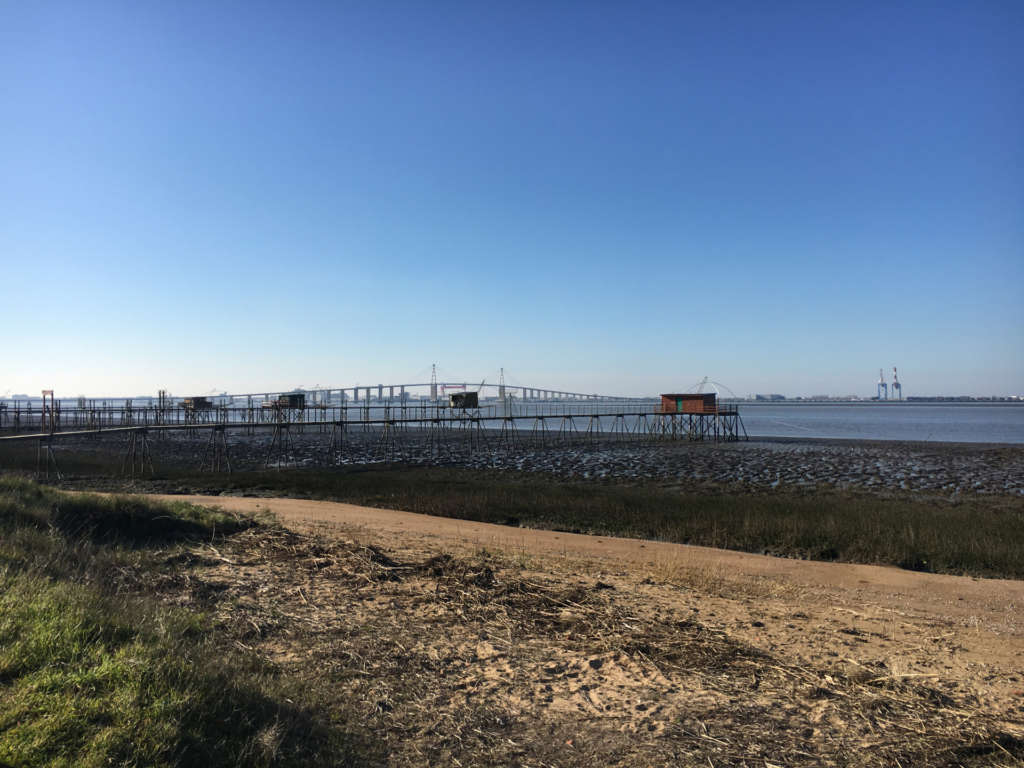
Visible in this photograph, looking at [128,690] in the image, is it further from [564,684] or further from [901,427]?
[901,427]

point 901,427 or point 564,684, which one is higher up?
point 564,684

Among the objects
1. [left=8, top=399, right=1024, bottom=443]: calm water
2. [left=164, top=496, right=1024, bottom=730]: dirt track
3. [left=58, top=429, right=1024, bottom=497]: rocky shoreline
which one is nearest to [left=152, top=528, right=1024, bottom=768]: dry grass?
[left=164, top=496, right=1024, bottom=730]: dirt track

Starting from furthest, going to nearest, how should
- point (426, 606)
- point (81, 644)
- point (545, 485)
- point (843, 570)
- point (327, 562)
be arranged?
point (545, 485) → point (843, 570) → point (327, 562) → point (426, 606) → point (81, 644)

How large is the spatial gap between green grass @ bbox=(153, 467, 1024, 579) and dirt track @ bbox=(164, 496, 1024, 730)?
52.3 inches

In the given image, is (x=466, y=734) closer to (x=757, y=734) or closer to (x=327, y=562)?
(x=757, y=734)

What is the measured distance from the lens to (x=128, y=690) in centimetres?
339

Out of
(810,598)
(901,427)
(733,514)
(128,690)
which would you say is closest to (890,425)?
(901,427)

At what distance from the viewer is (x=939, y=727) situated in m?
4.12

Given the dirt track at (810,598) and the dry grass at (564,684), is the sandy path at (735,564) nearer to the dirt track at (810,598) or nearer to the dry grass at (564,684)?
the dirt track at (810,598)

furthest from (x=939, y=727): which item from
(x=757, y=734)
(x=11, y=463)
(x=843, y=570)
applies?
(x=11, y=463)

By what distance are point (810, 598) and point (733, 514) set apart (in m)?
7.95

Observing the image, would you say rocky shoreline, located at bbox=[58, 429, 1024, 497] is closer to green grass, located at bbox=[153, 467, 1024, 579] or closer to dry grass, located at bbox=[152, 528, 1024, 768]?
green grass, located at bbox=[153, 467, 1024, 579]

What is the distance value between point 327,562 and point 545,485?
15.3 meters

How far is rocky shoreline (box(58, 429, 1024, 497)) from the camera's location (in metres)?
24.9
